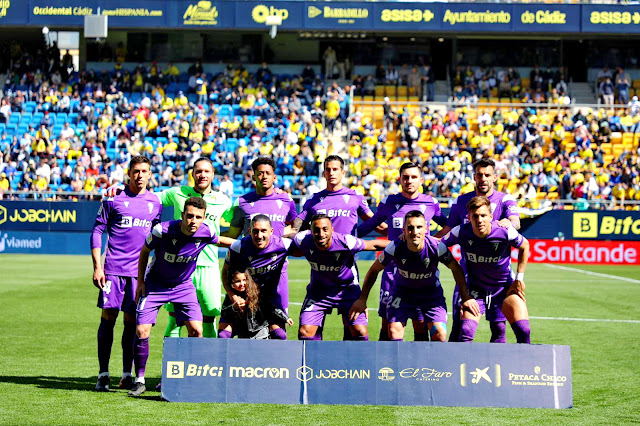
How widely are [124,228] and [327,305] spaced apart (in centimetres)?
228

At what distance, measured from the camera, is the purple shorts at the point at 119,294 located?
30.1 feet

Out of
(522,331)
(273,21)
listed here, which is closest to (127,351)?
(522,331)

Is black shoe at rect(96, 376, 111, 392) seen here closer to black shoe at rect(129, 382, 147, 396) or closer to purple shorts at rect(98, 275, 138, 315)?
black shoe at rect(129, 382, 147, 396)

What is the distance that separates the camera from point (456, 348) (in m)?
8.32

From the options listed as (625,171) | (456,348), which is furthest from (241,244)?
(625,171)

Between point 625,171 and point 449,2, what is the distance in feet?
39.5

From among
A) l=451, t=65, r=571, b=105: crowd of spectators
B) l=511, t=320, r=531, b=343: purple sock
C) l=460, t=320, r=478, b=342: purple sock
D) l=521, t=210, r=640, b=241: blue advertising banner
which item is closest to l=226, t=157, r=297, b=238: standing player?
l=460, t=320, r=478, b=342: purple sock

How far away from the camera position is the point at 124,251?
9.31 m

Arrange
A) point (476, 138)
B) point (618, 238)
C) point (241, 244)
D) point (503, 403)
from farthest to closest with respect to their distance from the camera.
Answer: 1. point (476, 138)
2. point (618, 238)
3. point (241, 244)
4. point (503, 403)

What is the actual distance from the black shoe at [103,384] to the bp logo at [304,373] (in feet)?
6.68

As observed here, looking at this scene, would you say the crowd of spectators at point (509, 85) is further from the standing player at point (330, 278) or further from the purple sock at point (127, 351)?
the purple sock at point (127, 351)

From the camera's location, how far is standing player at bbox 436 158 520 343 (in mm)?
9453

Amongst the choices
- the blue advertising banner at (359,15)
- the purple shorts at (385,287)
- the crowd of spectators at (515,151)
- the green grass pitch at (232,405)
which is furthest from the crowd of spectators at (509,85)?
the purple shorts at (385,287)

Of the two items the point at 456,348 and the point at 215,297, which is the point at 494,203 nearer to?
the point at 456,348
